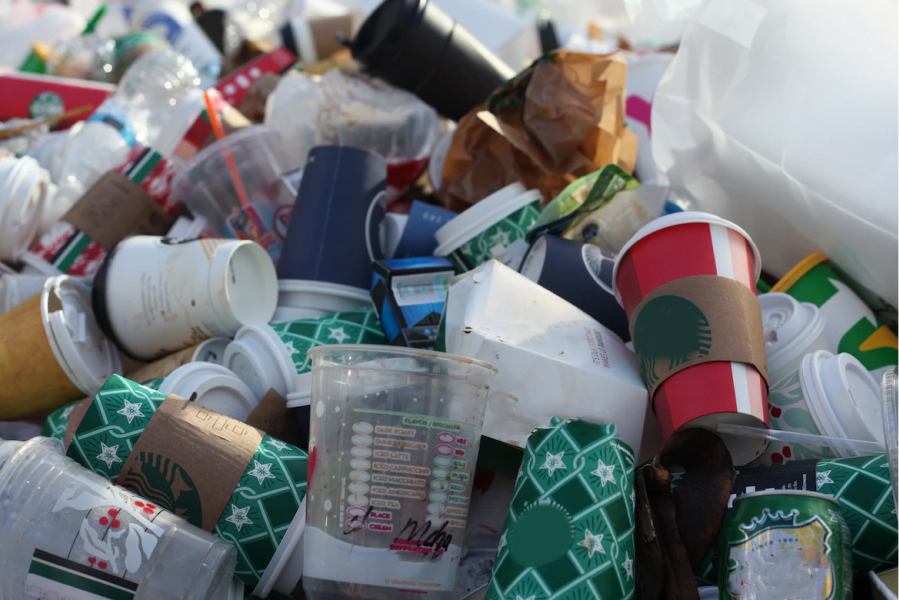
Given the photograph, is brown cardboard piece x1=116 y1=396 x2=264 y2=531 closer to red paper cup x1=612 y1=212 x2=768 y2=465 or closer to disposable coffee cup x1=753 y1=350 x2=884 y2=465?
red paper cup x1=612 y1=212 x2=768 y2=465

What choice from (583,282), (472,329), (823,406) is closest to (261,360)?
(472,329)

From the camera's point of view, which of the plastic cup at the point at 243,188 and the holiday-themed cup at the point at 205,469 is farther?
the plastic cup at the point at 243,188

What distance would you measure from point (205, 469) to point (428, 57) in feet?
4.75

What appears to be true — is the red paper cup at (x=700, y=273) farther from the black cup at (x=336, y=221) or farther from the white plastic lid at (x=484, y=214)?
the black cup at (x=336, y=221)

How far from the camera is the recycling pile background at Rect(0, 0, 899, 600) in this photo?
949 millimetres

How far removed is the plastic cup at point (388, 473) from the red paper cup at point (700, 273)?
33 cm

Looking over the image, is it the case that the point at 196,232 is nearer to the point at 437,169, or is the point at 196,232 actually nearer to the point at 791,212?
the point at 437,169

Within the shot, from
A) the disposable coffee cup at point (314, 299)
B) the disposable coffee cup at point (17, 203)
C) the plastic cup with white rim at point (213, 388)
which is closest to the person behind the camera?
the plastic cup with white rim at point (213, 388)

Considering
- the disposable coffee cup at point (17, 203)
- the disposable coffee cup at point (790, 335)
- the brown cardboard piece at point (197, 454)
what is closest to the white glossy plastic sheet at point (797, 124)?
the disposable coffee cup at point (790, 335)

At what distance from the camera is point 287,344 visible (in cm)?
143

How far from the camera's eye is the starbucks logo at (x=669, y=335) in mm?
1120

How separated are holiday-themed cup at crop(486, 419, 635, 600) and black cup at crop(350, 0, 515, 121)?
4.75ft

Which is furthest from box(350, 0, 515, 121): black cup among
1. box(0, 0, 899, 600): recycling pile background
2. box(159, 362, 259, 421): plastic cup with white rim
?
box(159, 362, 259, 421): plastic cup with white rim

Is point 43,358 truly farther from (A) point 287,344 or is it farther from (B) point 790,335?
(B) point 790,335
